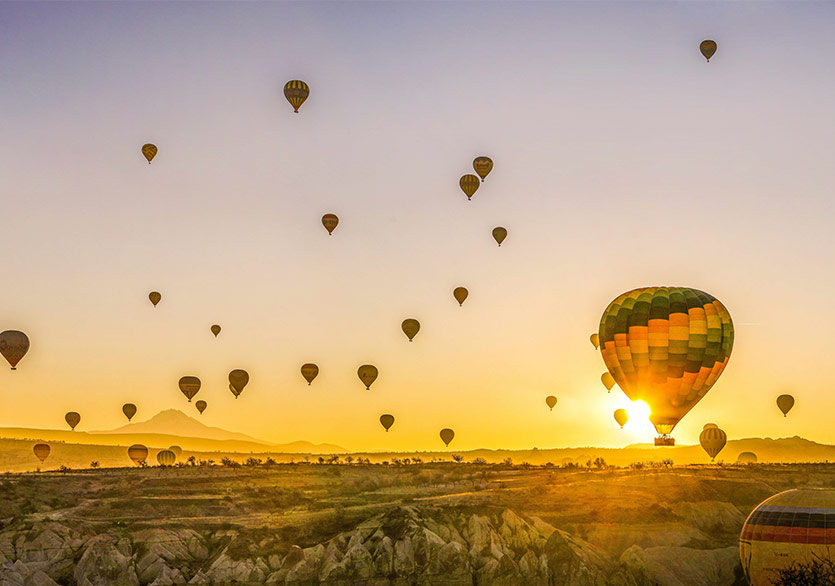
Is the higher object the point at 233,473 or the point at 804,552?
the point at 233,473

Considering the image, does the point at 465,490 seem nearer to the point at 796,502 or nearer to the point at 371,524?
the point at 371,524

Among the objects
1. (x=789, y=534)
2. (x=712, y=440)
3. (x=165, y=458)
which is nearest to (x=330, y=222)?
(x=789, y=534)

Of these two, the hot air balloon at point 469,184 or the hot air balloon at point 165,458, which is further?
the hot air balloon at point 165,458

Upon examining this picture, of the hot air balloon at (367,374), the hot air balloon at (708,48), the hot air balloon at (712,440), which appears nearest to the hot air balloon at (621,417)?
the hot air balloon at (712,440)

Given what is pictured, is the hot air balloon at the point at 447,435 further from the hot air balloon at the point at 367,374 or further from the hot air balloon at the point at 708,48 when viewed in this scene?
the hot air balloon at the point at 708,48

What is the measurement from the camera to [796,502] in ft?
196

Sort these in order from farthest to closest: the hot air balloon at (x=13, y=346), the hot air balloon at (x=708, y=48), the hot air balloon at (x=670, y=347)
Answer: the hot air balloon at (x=13, y=346)
the hot air balloon at (x=708, y=48)
the hot air balloon at (x=670, y=347)

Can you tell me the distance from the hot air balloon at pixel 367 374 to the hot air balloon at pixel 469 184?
26.0 m

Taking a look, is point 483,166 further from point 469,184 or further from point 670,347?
point 670,347

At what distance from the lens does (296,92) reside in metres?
79.1

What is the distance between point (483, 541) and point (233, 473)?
34210mm

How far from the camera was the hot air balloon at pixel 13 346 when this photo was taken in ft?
298

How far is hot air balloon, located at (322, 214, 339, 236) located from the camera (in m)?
87.8

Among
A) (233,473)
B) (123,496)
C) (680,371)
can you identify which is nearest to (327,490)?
(233,473)
